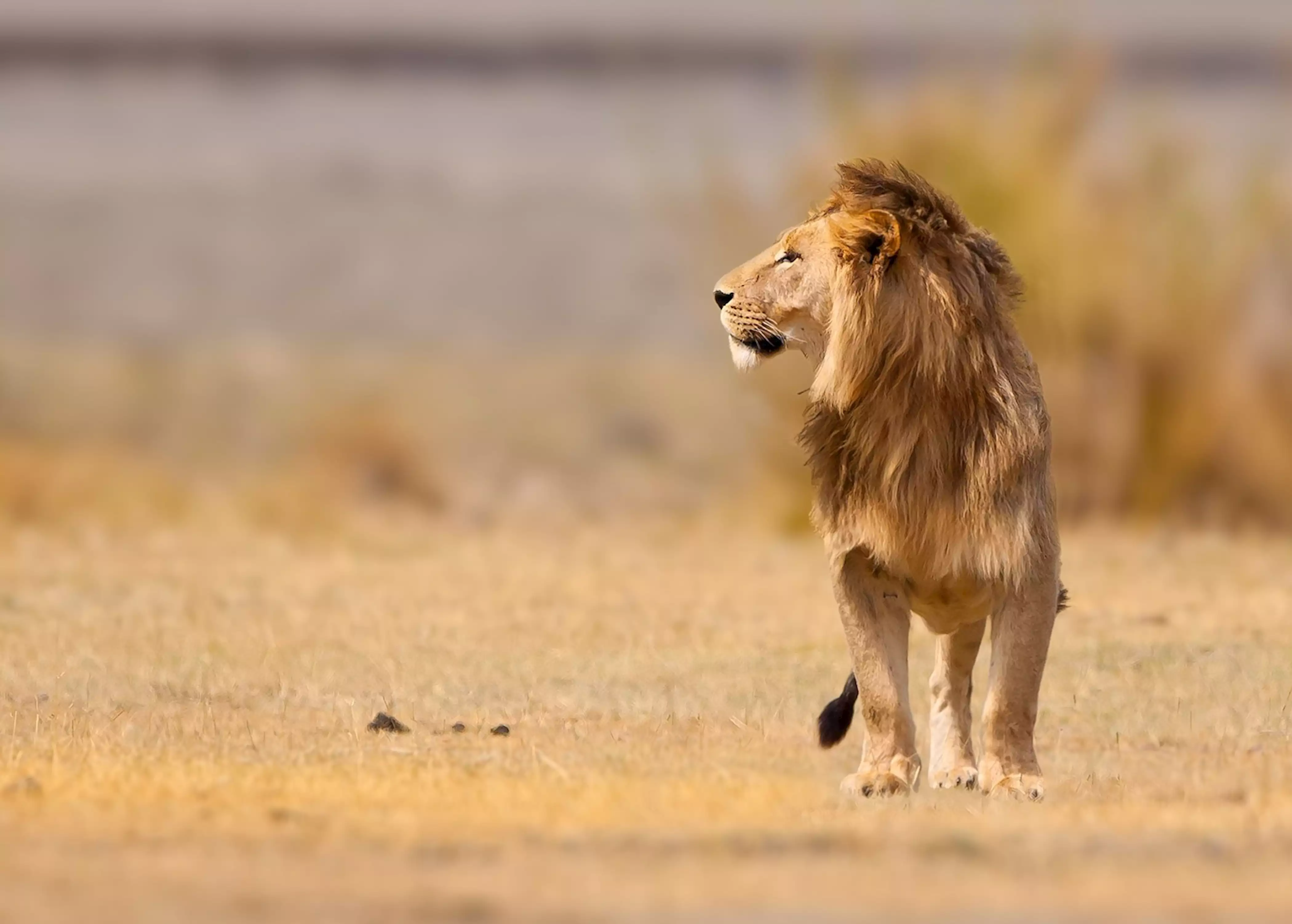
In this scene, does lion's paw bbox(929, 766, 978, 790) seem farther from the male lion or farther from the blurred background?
the blurred background

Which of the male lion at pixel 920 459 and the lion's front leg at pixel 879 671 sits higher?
the male lion at pixel 920 459

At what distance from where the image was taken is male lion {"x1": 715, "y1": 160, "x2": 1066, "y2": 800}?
24.8 ft

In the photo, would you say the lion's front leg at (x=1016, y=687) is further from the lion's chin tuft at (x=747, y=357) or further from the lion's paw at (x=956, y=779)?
the lion's chin tuft at (x=747, y=357)

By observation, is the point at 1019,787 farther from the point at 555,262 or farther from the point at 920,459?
the point at 555,262

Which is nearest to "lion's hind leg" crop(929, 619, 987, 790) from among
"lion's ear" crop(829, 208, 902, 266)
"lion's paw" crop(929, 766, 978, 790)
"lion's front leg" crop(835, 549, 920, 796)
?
"lion's paw" crop(929, 766, 978, 790)

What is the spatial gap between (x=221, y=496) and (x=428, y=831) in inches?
508

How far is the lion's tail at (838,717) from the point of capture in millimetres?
8078

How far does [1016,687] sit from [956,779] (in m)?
0.59

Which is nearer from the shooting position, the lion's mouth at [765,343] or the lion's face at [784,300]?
the lion's face at [784,300]

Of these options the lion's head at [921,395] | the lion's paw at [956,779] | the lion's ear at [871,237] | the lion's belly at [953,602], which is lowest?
the lion's paw at [956,779]

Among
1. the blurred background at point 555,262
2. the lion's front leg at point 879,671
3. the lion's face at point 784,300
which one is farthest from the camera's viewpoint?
the blurred background at point 555,262

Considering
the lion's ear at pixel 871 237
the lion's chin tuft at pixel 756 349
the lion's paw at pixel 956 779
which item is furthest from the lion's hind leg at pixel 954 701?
the lion's ear at pixel 871 237

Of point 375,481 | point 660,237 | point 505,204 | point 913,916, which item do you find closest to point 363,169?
point 505,204

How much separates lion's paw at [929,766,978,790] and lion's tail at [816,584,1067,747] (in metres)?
0.35
